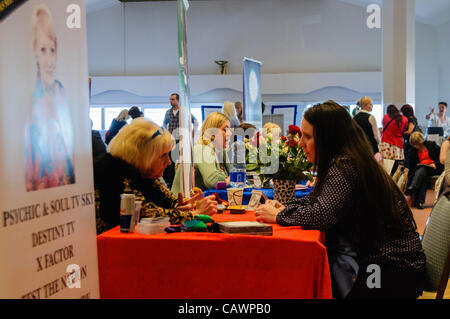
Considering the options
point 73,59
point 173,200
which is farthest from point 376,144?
→ point 73,59

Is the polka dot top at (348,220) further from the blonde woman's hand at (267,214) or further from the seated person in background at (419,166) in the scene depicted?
the seated person in background at (419,166)

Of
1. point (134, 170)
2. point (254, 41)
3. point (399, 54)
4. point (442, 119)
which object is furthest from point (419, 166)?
point (254, 41)

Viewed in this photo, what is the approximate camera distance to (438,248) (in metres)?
2.02

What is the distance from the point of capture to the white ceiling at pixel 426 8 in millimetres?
11188

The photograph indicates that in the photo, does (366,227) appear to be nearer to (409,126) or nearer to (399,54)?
(409,126)

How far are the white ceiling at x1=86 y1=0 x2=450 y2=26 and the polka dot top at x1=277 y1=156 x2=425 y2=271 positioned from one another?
33.6 ft

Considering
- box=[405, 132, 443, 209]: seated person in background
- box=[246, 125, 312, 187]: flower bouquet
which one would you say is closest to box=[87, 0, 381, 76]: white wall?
box=[405, 132, 443, 209]: seated person in background

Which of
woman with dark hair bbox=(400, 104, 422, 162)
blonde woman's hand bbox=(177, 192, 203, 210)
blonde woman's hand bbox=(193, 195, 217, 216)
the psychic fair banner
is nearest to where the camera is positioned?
the psychic fair banner

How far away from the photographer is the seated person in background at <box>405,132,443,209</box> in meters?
6.97

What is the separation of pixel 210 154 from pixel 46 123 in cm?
258

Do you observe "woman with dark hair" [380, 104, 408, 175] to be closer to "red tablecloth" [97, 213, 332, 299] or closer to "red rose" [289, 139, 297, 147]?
"red rose" [289, 139, 297, 147]

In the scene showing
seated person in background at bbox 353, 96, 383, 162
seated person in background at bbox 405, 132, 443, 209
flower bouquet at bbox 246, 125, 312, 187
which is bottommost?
seated person in background at bbox 405, 132, 443, 209
